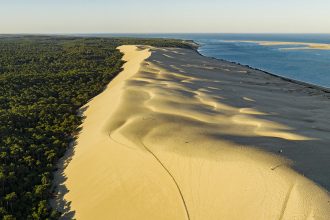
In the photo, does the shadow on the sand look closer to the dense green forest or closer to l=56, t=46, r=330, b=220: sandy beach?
l=56, t=46, r=330, b=220: sandy beach

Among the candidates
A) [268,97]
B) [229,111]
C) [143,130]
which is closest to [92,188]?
[143,130]

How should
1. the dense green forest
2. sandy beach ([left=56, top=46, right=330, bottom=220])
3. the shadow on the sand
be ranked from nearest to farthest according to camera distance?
sandy beach ([left=56, top=46, right=330, bottom=220]), the shadow on the sand, the dense green forest

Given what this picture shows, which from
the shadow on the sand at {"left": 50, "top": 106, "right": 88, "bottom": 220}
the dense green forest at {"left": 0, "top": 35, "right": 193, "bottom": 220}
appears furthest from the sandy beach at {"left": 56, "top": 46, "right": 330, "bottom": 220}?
the dense green forest at {"left": 0, "top": 35, "right": 193, "bottom": 220}

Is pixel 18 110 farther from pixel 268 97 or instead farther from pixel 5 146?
pixel 268 97

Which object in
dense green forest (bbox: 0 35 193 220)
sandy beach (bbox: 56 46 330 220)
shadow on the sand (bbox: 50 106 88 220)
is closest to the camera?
sandy beach (bbox: 56 46 330 220)

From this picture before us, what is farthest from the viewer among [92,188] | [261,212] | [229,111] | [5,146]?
[229,111]

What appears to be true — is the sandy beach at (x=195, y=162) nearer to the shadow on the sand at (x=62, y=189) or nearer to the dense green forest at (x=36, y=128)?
the shadow on the sand at (x=62, y=189)

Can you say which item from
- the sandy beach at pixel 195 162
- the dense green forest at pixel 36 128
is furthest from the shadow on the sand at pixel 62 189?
the dense green forest at pixel 36 128

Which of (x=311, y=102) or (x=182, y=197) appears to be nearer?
(x=182, y=197)
